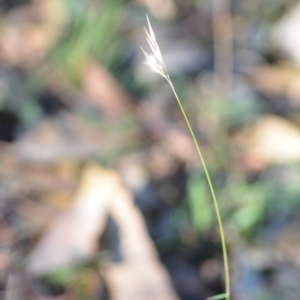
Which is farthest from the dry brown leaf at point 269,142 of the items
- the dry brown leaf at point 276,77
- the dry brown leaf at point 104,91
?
the dry brown leaf at point 104,91

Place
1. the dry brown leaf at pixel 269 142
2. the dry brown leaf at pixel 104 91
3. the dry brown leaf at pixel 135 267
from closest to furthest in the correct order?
the dry brown leaf at pixel 135 267
the dry brown leaf at pixel 269 142
the dry brown leaf at pixel 104 91

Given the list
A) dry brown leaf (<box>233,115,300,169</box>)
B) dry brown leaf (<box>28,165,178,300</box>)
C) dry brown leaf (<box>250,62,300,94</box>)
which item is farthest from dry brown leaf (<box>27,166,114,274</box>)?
dry brown leaf (<box>250,62,300,94</box>)

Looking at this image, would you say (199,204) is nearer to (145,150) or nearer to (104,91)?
(145,150)

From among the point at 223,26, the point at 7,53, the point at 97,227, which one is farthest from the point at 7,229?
the point at 223,26

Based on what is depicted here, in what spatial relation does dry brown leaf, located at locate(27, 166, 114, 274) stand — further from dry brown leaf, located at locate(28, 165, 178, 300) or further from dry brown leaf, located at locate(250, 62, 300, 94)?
dry brown leaf, located at locate(250, 62, 300, 94)

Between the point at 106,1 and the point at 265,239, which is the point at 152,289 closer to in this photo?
the point at 265,239

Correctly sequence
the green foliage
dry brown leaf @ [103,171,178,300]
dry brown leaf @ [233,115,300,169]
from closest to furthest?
dry brown leaf @ [103,171,178,300], the green foliage, dry brown leaf @ [233,115,300,169]

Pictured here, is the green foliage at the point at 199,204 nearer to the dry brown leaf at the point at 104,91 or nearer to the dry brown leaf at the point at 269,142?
the dry brown leaf at the point at 269,142
